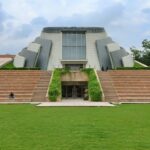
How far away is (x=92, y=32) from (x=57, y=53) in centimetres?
A: 571

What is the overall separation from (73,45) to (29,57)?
6.74m

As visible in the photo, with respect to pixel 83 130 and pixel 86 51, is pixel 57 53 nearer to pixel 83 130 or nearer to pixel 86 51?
pixel 86 51

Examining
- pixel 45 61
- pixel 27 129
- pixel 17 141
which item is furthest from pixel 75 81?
pixel 17 141

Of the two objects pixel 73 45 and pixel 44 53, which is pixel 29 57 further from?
→ pixel 73 45

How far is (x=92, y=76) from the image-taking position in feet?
109

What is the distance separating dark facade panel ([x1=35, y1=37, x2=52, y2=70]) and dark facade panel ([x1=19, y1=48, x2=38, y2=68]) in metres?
1.11

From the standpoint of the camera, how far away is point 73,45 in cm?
5344

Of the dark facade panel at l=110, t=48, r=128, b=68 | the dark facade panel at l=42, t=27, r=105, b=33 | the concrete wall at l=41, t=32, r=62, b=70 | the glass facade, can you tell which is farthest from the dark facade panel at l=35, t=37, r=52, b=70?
the dark facade panel at l=110, t=48, r=128, b=68

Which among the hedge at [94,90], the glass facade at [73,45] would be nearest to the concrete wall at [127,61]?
the glass facade at [73,45]

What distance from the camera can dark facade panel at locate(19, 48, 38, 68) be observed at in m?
49.8

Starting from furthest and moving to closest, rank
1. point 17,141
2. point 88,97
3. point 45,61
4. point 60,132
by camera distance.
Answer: point 45,61 → point 88,97 → point 60,132 → point 17,141

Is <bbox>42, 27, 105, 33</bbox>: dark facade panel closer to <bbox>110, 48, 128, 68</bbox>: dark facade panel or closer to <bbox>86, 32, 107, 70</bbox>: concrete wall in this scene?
<bbox>86, 32, 107, 70</bbox>: concrete wall

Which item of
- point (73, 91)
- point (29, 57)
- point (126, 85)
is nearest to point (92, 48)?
point (29, 57)

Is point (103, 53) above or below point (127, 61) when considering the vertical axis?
above
